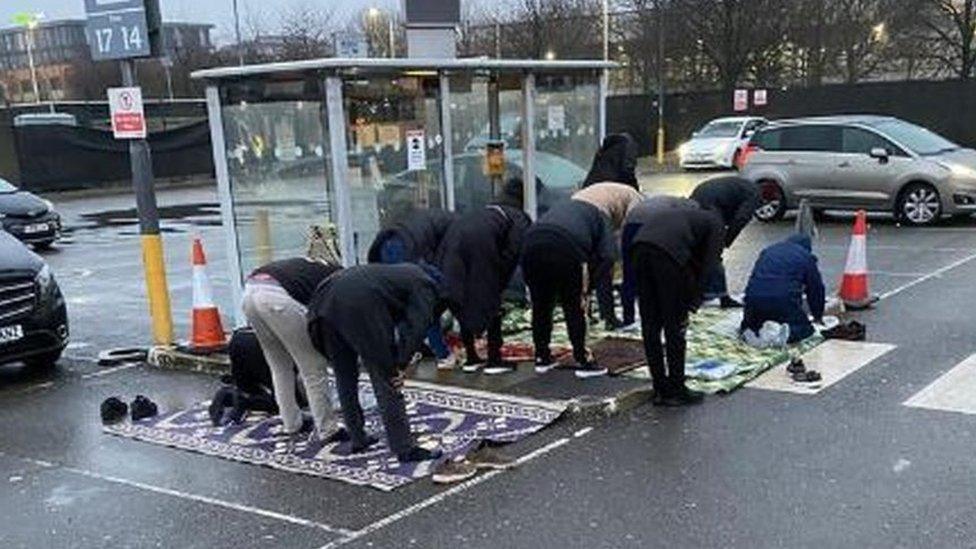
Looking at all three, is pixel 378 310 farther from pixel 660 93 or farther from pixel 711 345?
pixel 660 93

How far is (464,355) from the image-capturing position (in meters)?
8.27

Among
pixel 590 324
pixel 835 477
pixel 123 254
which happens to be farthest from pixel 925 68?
pixel 835 477

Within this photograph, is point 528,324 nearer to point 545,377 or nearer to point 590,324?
point 590,324

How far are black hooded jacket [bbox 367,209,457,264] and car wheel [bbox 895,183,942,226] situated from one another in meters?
9.84

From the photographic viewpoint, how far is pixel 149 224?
886cm

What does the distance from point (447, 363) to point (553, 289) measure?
44.1 inches

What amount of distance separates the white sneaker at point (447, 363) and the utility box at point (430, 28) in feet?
9.83

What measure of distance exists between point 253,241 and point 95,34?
2176 millimetres

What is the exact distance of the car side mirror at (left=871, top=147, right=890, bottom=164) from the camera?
15.6 meters

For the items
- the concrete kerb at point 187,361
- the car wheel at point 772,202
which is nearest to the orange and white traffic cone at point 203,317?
the concrete kerb at point 187,361

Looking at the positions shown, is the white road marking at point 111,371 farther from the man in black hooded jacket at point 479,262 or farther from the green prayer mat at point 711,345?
the green prayer mat at point 711,345

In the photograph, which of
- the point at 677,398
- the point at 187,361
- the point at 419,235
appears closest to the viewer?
the point at 677,398

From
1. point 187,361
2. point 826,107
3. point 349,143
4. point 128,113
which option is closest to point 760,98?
point 826,107

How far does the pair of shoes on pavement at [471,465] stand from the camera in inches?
225
